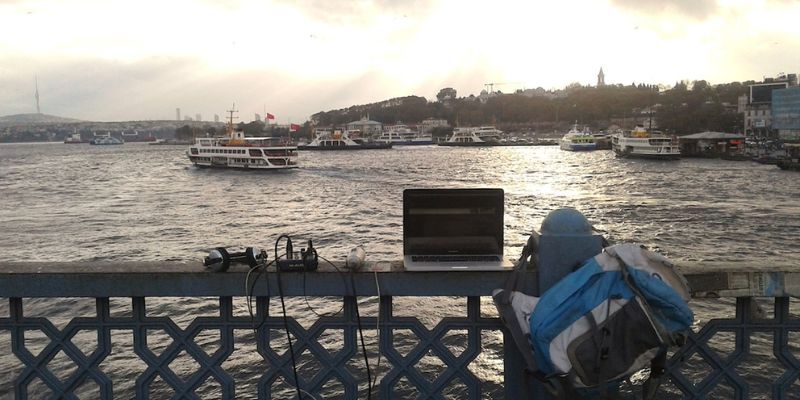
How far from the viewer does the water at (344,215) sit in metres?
20.4

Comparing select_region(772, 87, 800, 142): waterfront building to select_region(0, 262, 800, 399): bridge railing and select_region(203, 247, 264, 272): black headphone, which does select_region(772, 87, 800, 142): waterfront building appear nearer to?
select_region(0, 262, 800, 399): bridge railing

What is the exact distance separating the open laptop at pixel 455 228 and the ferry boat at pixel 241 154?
67038mm

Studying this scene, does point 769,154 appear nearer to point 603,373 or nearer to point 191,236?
point 191,236

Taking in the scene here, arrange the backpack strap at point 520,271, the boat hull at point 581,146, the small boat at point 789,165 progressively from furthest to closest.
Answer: the boat hull at point 581,146 → the small boat at point 789,165 → the backpack strap at point 520,271

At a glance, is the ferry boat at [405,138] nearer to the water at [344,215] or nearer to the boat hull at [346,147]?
the boat hull at [346,147]

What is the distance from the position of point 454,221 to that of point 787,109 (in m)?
97.0

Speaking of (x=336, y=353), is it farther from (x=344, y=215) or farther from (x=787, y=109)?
(x=787, y=109)

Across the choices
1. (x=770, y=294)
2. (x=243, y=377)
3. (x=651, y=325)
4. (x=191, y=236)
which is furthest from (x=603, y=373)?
(x=191, y=236)

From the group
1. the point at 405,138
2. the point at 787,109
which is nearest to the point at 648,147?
the point at 787,109

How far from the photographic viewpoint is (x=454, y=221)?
2.88 metres

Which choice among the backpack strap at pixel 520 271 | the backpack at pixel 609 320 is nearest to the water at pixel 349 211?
the backpack strap at pixel 520 271

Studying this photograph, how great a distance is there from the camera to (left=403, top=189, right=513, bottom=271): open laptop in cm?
283

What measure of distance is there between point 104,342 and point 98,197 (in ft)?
144

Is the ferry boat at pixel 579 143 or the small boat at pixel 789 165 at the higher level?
the ferry boat at pixel 579 143
